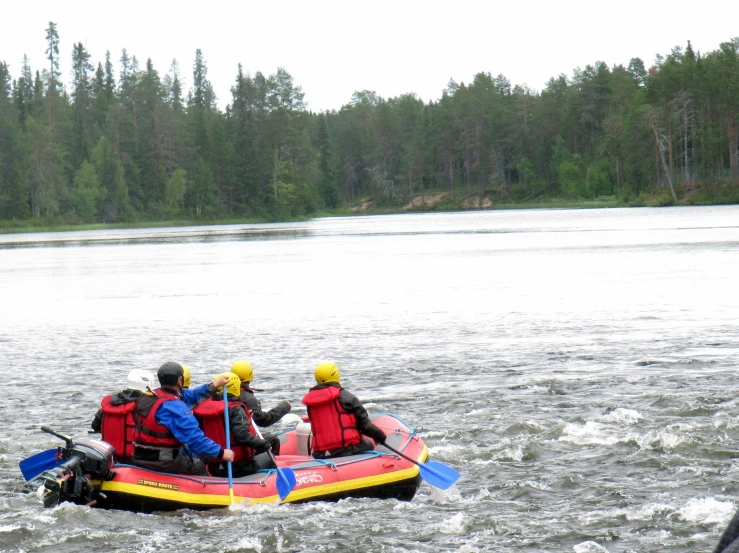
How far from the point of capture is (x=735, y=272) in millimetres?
30438

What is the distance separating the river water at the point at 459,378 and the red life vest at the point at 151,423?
735mm

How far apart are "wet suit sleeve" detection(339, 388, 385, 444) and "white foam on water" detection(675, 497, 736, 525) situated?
3.10 meters

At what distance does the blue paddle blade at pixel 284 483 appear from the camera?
32.5 ft

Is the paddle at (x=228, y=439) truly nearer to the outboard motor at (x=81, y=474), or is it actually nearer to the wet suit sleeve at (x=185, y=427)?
the wet suit sleeve at (x=185, y=427)

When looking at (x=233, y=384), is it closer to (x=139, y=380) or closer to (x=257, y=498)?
(x=139, y=380)

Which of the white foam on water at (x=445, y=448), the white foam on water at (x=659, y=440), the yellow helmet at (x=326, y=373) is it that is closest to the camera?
the yellow helmet at (x=326, y=373)

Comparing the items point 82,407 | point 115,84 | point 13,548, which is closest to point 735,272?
point 82,407

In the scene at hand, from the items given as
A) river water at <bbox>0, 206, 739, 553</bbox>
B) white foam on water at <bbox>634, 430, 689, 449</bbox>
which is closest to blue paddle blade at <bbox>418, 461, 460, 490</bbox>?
river water at <bbox>0, 206, 739, 553</bbox>

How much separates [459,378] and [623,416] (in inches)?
145

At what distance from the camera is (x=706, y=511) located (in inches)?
376

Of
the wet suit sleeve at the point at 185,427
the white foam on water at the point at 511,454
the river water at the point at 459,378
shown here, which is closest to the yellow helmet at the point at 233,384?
the wet suit sleeve at the point at 185,427

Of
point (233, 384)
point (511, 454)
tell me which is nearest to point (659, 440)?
point (511, 454)

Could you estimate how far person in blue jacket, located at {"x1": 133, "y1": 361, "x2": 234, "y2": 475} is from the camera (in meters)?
9.48

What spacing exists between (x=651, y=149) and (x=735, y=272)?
2896 inches
